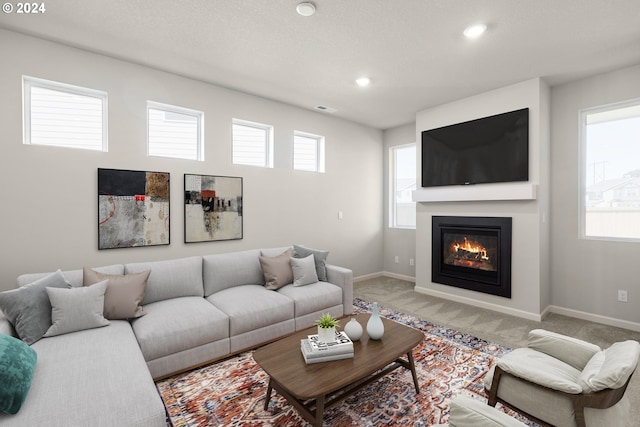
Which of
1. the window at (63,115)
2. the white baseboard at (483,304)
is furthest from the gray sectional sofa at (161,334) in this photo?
the white baseboard at (483,304)

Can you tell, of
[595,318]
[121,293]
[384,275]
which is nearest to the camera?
[121,293]

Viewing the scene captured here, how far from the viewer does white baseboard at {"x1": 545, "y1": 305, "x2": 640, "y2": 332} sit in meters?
3.30

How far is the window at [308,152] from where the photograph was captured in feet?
15.3

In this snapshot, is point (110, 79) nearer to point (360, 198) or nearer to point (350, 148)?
point (350, 148)

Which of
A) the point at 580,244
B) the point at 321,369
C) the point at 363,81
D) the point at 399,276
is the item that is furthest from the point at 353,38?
the point at 399,276

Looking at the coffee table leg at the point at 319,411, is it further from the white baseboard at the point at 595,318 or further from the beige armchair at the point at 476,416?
the white baseboard at the point at 595,318

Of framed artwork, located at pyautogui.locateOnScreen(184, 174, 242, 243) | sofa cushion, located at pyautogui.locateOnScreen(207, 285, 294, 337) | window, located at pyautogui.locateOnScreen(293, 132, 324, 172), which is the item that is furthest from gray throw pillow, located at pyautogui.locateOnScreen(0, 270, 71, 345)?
window, located at pyautogui.locateOnScreen(293, 132, 324, 172)

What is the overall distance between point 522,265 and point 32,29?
5.63 metres

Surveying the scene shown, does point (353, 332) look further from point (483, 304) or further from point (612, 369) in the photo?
point (483, 304)

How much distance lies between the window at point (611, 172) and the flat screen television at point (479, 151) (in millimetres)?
761

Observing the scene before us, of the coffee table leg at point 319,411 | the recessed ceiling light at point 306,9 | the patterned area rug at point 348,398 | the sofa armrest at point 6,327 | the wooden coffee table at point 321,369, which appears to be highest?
the recessed ceiling light at point 306,9

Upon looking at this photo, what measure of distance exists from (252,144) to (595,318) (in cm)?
481

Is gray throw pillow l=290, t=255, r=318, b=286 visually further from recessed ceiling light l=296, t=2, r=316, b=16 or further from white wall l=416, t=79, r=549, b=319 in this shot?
recessed ceiling light l=296, t=2, r=316, b=16

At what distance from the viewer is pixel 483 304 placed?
405cm
